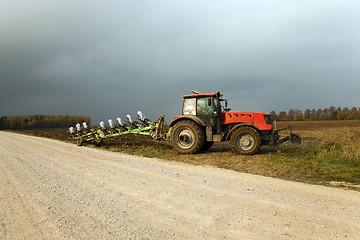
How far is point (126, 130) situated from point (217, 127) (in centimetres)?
533

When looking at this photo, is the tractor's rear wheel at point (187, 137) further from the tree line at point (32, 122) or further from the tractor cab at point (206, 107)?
the tree line at point (32, 122)

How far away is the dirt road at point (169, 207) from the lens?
3162 mm

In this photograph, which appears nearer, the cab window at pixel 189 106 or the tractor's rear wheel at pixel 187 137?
the tractor's rear wheel at pixel 187 137

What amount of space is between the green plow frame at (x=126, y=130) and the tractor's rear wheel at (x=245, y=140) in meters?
3.24

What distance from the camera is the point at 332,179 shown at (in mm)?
6215

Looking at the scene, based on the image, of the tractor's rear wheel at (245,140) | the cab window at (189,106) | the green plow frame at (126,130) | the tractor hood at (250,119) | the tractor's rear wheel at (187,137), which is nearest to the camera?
the tractor's rear wheel at (245,140)

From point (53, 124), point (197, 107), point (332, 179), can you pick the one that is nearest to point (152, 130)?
point (197, 107)

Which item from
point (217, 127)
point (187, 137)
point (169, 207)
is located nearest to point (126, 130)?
point (187, 137)

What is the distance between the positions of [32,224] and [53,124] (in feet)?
162

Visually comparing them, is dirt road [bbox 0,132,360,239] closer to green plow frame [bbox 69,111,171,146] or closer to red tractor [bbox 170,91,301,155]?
red tractor [bbox 170,91,301,155]

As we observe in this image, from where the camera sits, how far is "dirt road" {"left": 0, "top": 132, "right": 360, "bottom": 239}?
3.16 meters

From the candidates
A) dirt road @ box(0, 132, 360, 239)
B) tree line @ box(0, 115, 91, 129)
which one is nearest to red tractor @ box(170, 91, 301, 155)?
dirt road @ box(0, 132, 360, 239)

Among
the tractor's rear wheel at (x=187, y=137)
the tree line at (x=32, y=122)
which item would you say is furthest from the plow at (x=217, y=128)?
the tree line at (x=32, y=122)

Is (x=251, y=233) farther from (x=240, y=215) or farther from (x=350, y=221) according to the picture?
(x=350, y=221)
